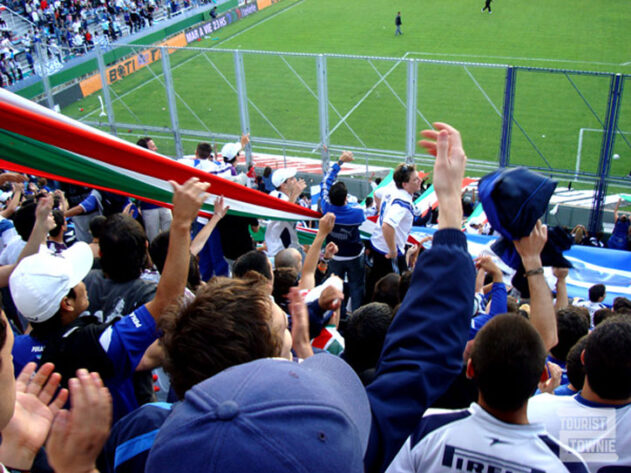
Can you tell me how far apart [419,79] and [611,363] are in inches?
883

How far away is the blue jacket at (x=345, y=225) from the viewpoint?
6.42 meters

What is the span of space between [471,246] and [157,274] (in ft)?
15.7

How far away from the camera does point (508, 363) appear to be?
211 centimetres

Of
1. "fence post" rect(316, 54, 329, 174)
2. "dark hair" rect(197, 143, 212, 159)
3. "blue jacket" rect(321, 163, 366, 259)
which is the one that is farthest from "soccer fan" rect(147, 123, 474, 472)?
"fence post" rect(316, 54, 329, 174)

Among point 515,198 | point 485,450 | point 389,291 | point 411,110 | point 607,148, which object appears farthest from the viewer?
point 411,110

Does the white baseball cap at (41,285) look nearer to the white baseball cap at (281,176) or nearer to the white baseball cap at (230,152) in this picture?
the white baseball cap at (281,176)

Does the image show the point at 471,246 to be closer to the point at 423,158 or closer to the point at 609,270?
the point at 609,270

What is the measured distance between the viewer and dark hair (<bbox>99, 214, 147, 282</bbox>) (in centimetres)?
339

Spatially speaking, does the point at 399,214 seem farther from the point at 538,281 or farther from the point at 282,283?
the point at 538,281

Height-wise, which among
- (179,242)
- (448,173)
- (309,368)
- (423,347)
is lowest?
(179,242)

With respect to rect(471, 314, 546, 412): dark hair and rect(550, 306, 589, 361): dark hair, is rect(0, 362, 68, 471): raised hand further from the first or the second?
rect(550, 306, 589, 361): dark hair

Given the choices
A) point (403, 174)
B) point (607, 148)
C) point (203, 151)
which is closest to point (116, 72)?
point (203, 151)

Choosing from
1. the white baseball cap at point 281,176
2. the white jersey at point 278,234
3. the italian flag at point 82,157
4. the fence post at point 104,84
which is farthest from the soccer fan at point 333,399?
the fence post at point 104,84

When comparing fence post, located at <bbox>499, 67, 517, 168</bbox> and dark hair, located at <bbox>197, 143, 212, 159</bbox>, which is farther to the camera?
fence post, located at <bbox>499, 67, 517, 168</bbox>
